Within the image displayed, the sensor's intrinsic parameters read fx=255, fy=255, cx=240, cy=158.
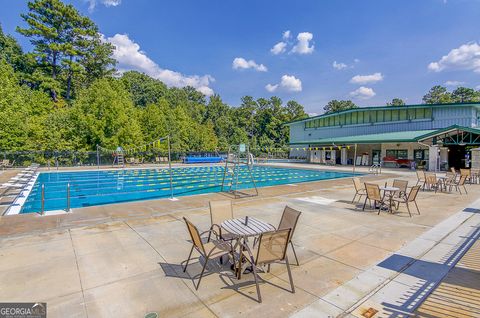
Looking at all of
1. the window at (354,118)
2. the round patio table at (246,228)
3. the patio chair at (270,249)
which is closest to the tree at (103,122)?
the round patio table at (246,228)

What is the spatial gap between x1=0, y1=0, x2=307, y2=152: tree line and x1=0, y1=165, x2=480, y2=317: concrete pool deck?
24323 mm

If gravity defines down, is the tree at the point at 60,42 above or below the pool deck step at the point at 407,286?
above

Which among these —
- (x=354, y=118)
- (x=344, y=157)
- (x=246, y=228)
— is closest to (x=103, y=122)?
(x=246, y=228)

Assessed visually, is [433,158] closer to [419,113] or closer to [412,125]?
[412,125]

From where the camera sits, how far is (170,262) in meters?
4.40

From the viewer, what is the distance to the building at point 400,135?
952 inches

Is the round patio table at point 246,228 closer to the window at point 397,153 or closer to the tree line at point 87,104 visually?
the tree line at point 87,104

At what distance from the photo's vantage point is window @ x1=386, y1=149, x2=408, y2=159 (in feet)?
97.6

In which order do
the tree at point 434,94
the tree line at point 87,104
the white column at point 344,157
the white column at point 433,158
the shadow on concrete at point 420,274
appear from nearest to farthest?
the shadow on concrete at point 420,274, the white column at point 433,158, the tree line at point 87,104, the white column at point 344,157, the tree at point 434,94

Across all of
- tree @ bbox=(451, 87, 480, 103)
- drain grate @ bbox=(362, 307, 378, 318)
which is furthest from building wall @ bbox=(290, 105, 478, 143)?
tree @ bbox=(451, 87, 480, 103)

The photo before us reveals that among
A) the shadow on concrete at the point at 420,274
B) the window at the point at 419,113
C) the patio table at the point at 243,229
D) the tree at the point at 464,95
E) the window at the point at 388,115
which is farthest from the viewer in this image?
the tree at the point at 464,95

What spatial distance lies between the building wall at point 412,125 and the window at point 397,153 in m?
3.03

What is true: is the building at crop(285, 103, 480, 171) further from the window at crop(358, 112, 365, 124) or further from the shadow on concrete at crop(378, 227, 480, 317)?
the shadow on concrete at crop(378, 227, 480, 317)

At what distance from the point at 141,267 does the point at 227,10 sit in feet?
77.7
